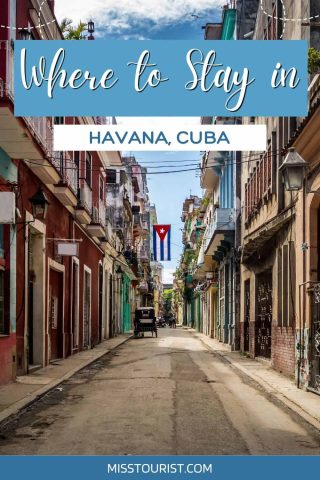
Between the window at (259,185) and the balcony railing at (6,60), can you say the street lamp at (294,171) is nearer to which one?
the balcony railing at (6,60)

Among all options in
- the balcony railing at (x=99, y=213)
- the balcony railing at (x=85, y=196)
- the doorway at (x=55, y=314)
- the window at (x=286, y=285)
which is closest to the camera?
the window at (x=286, y=285)

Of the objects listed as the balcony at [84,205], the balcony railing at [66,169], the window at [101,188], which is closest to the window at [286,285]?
the balcony railing at [66,169]

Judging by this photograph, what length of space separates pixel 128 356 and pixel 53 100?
1448cm

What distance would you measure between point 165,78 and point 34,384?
23.9 ft

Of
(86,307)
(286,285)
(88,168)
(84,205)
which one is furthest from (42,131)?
(86,307)

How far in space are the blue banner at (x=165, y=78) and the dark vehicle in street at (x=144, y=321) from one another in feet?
95.6

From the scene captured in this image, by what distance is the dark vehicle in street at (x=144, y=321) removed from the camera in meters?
37.0

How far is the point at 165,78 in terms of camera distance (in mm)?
8000

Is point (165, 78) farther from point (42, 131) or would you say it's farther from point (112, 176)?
point (112, 176)

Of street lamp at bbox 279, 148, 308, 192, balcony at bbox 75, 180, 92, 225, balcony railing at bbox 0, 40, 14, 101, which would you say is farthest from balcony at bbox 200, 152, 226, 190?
street lamp at bbox 279, 148, 308, 192

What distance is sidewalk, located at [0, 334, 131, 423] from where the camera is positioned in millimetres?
10609

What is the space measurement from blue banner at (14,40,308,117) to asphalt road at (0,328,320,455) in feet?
11.5

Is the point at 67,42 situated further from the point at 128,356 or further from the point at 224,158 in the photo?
the point at 224,158

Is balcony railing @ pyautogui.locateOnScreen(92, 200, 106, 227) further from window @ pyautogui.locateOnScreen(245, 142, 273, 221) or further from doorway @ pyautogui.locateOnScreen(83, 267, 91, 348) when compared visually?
window @ pyautogui.locateOnScreen(245, 142, 273, 221)
